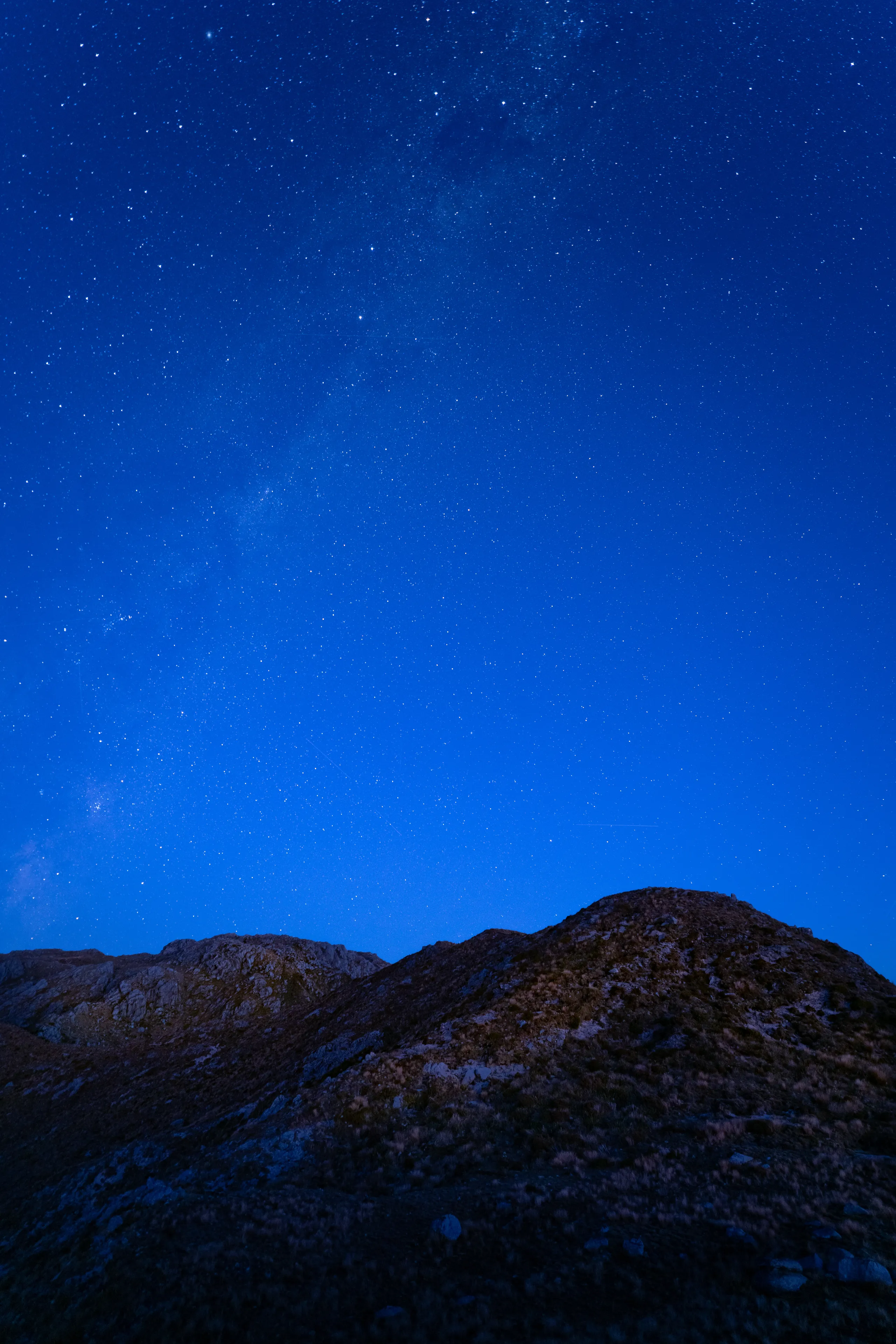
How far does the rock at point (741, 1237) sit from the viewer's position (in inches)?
432

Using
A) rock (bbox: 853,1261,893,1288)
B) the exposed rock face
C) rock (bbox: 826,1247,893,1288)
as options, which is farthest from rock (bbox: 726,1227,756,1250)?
the exposed rock face

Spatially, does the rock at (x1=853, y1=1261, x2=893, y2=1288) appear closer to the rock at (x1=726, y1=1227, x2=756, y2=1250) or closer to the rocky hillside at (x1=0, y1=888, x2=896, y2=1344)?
the rocky hillside at (x1=0, y1=888, x2=896, y2=1344)

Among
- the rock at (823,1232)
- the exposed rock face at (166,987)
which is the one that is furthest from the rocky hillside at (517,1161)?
the exposed rock face at (166,987)

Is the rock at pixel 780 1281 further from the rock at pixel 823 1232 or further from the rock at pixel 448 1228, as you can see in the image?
the rock at pixel 448 1228

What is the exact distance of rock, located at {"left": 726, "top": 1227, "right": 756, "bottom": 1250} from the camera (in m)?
11.0

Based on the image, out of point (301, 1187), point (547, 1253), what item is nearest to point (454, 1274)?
point (547, 1253)

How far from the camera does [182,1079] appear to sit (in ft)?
120

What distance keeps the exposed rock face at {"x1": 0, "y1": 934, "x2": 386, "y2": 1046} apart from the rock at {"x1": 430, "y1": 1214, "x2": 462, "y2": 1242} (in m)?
39.3

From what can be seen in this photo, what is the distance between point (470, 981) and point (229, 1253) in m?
22.2

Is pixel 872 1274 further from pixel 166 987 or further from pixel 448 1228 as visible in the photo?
pixel 166 987

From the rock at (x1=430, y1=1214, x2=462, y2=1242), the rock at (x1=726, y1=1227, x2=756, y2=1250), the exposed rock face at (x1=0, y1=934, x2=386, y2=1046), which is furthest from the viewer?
the exposed rock face at (x1=0, y1=934, x2=386, y2=1046)

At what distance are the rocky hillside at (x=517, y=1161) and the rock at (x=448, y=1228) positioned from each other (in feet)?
0.17

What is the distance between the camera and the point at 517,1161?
17219 millimetres

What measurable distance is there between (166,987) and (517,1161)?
56.8m
